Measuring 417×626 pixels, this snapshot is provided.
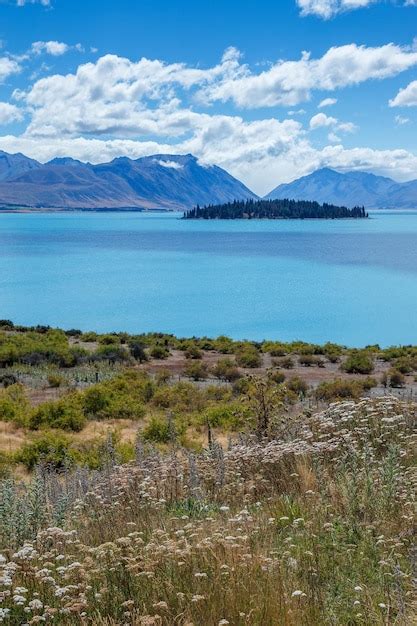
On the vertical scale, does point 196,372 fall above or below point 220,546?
below

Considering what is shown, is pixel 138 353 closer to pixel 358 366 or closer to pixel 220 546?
pixel 358 366

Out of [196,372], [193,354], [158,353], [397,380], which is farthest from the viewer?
[193,354]

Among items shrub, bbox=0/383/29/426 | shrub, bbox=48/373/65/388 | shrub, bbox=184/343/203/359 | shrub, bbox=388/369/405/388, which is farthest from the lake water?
shrub, bbox=0/383/29/426

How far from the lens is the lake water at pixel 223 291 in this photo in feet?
168

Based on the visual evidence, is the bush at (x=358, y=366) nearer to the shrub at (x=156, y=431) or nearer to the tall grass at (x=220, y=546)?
the shrub at (x=156, y=431)

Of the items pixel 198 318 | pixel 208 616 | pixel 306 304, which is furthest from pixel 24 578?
pixel 306 304

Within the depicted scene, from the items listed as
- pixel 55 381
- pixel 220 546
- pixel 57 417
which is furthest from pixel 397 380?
pixel 220 546

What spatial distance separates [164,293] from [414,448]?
62798mm

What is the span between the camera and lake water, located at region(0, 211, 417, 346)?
5125cm

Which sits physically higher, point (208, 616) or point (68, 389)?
point (208, 616)

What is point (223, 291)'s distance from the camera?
69.7 metres

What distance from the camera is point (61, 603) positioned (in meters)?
3.82

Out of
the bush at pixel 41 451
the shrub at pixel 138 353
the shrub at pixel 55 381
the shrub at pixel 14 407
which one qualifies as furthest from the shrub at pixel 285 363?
the bush at pixel 41 451

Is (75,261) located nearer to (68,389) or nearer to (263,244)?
(263,244)
